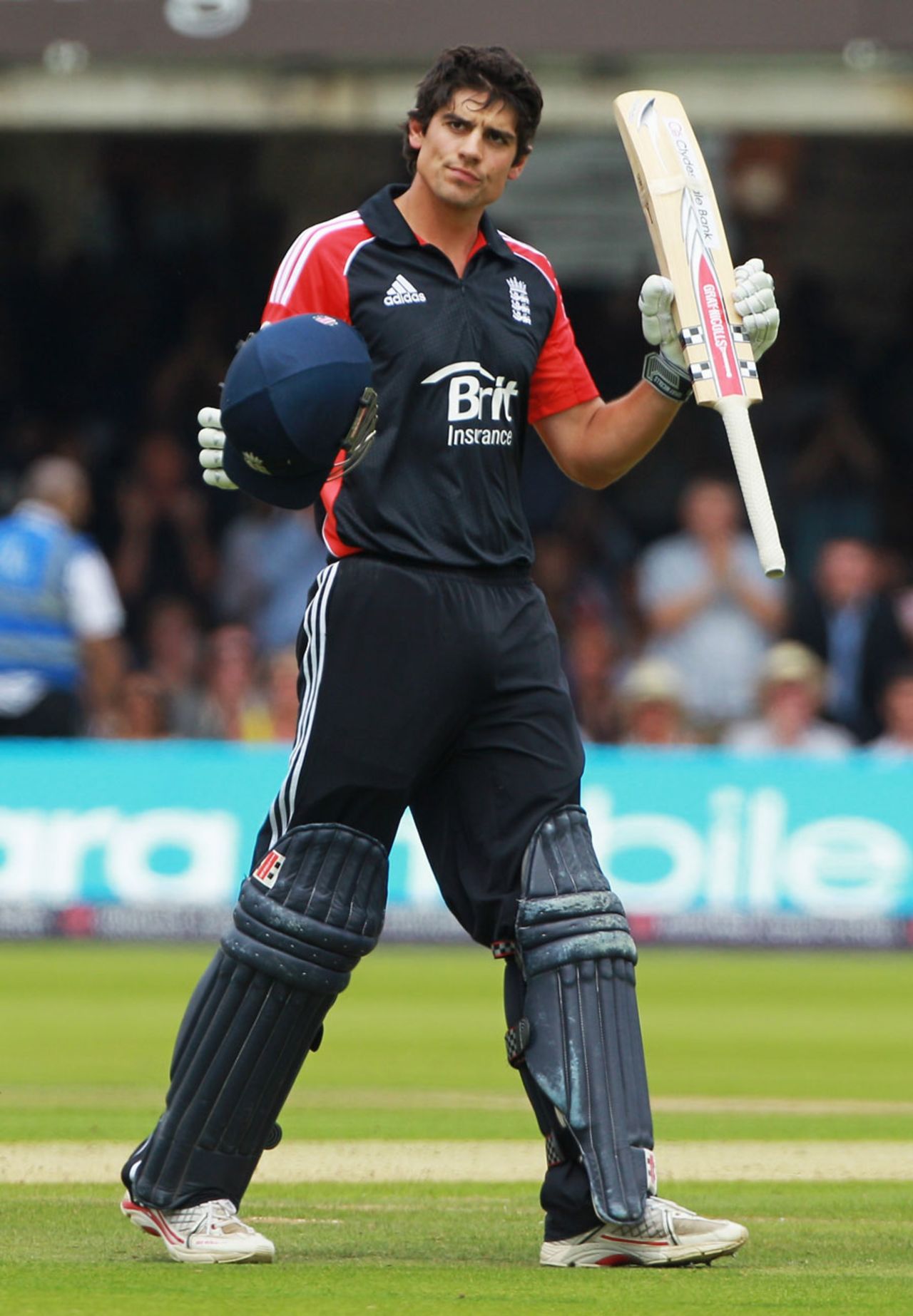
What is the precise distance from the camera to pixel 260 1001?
4.38 metres

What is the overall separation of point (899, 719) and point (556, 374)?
804 centimetres

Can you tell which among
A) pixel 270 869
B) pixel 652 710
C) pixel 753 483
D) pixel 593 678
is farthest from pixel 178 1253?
pixel 593 678

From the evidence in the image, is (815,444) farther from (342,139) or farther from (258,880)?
(258,880)

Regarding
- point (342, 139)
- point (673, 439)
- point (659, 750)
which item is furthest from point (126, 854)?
point (342, 139)

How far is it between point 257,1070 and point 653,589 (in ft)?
31.8

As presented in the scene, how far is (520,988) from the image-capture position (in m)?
4.46

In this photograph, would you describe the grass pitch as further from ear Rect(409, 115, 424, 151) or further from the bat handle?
ear Rect(409, 115, 424, 151)

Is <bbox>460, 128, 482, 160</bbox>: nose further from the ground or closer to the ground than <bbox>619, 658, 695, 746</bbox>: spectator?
closer to the ground

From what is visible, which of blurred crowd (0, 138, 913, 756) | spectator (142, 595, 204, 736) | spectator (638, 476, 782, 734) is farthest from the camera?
spectator (638, 476, 782, 734)

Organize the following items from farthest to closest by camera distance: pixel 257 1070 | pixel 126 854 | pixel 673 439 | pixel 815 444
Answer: pixel 673 439
pixel 815 444
pixel 126 854
pixel 257 1070

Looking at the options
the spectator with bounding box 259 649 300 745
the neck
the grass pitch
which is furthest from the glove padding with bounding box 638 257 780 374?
the spectator with bounding box 259 649 300 745

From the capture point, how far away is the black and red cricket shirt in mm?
4430

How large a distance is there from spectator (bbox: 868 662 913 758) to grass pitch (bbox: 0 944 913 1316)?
4.21 feet

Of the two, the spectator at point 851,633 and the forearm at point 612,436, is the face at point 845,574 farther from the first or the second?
the forearm at point 612,436
